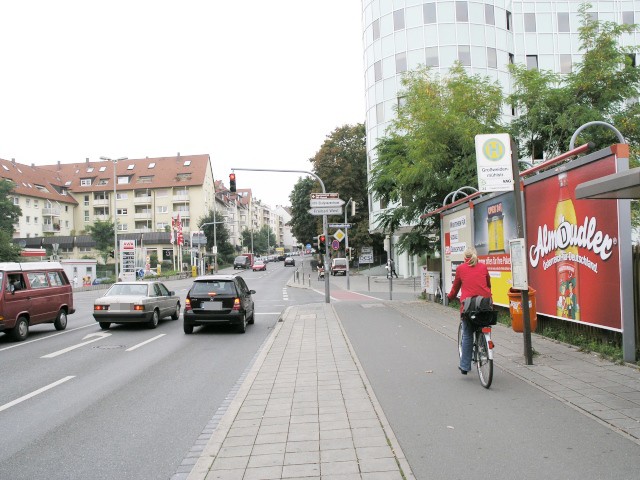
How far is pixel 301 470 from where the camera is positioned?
14.2 ft

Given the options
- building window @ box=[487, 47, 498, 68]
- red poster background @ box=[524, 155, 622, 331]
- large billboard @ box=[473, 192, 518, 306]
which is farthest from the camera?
building window @ box=[487, 47, 498, 68]

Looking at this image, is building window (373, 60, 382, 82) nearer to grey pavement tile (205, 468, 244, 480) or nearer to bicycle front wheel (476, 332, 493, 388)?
bicycle front wheel (476, 332, 493, 388)

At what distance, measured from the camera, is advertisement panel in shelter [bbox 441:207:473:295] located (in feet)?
54.4

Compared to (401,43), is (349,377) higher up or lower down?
lower down

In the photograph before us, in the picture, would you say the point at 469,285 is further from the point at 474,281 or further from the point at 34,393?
the point at 34,393

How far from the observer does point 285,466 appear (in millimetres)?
4418

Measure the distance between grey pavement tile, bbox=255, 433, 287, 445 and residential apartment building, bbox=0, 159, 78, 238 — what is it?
266 feet

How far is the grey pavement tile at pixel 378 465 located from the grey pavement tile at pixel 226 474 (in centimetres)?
92

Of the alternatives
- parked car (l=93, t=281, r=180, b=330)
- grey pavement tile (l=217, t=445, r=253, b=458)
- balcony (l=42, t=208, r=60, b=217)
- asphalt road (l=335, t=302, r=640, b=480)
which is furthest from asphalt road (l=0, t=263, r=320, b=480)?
balcony (l=42, t=208, r=60, b=217)

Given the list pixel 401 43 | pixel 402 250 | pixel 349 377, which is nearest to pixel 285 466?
pixel 349 377

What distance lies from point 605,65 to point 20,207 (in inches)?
3075

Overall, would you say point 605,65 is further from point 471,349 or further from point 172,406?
point 172,406

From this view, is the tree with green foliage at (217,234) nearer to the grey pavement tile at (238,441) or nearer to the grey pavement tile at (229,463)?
the grey pavement tile at (238,441)

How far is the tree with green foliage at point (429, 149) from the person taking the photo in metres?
18.8
